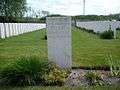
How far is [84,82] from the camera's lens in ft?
28.7

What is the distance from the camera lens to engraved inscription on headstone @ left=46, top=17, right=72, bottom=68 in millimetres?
9945

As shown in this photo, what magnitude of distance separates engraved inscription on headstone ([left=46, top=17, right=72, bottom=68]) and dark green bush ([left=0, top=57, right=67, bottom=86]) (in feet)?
3.73

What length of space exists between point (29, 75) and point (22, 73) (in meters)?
0.19

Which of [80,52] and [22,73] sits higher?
[22,73]

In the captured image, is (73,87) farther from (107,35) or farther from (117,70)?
(107,35)

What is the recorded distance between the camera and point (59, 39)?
32.8ft

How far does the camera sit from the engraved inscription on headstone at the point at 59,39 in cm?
995

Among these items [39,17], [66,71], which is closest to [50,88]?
[66,71]

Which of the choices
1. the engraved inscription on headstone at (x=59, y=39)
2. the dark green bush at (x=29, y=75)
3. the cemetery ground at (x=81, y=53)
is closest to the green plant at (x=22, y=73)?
the dark green bush at (x=29, y=75)

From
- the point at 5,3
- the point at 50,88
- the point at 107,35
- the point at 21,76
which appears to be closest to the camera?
the point at 50,88

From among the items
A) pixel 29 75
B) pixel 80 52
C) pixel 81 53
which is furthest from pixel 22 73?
pixel 80 52

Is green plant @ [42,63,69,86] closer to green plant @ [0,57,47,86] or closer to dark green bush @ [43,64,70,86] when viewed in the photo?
dark green bush @ [43,64,70,86]

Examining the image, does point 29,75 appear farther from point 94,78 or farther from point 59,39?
point 59,39

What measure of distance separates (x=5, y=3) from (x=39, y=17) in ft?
194
